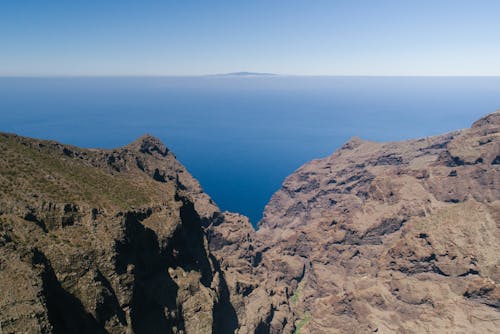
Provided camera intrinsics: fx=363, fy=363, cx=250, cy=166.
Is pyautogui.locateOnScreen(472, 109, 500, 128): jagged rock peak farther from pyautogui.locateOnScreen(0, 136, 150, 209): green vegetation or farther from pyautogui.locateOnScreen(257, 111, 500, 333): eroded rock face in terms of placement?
pyautogui.locateOnScreen(0, 136, 150, 209): green vegetation

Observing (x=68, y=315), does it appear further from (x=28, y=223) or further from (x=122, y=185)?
(x=122, y=185)

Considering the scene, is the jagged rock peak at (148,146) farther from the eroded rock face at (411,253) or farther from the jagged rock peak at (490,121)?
the jagged rock peak at (490,121)

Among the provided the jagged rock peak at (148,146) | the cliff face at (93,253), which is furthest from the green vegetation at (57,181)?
the jagged rock peak at (148,146)

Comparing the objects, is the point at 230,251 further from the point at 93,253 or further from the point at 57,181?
the point at 93,253

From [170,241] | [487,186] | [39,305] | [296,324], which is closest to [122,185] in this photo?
[170,241]

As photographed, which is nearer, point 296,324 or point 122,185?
point 122,185

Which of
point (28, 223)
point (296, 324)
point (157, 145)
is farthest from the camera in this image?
point (157, 145)

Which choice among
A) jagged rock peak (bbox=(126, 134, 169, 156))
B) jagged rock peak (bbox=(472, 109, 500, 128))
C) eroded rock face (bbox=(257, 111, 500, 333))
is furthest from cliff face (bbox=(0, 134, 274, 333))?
jagged rock peak (bbox=(472, 109, 500, 128))
